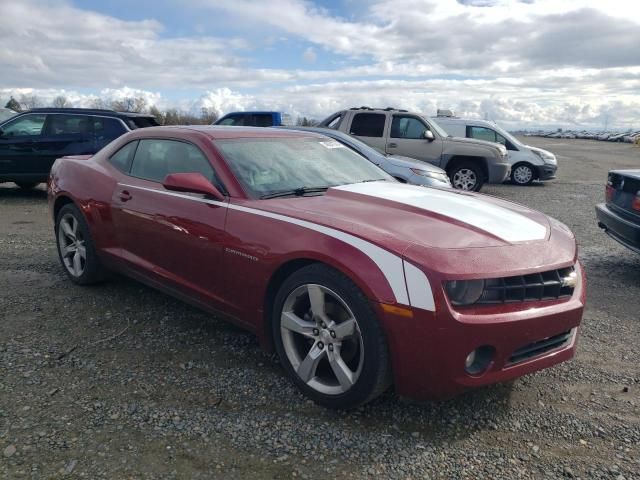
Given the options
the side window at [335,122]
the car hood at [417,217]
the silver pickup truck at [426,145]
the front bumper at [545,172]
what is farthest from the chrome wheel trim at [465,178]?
the car hood at [417,217]

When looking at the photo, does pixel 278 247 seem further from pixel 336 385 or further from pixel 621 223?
pixel 621 223

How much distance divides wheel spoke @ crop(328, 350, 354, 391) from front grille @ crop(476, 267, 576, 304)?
2.46ft

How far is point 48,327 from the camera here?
399cm

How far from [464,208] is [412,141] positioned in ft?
29.4

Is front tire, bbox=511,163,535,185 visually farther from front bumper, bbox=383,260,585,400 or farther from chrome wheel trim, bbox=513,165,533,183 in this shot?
front bumper, bbox=383,260,585,400

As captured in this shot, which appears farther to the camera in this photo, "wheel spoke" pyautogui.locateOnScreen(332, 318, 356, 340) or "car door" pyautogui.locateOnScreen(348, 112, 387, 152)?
"car door" pyautogui.locateOnScreen(348, 112, 387, 152)

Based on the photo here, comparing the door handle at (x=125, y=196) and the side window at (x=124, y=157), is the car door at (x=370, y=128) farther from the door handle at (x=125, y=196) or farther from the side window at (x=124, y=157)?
the door handle at (x=125, y=196)

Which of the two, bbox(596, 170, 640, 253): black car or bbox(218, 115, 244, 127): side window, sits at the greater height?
bbox(218, 115, 244, 127): side window

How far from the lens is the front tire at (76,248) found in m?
4.68

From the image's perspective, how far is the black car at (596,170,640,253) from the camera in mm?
5301

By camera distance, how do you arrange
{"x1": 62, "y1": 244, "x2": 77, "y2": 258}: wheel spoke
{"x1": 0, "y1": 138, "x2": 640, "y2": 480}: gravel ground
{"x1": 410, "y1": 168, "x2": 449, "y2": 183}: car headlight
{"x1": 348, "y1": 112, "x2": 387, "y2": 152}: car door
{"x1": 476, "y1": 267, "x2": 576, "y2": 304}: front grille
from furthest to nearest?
1. {"x1": 348, "y1": 112, "x2": 387, "y2": 152}: car door
2. {"x1": 410, "y1": 168, "x2": 449, "y2": 183}: car headlight
3. {"x1": 62, "y1": 244, "x2": 77, "y2": 258}: wheel spoke
4. {"x1": 476, "y1": 267, "x2": 576, "y2": 304}: front grille
5. {"x1": 0, "y1": 138, "x2": 640, "y2": 480}: gravel ground

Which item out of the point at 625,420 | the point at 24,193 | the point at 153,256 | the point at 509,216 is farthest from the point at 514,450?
the point at 24,193

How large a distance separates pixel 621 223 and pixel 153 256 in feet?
14.4

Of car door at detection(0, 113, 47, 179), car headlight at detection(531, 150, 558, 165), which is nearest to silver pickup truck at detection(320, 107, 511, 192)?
car headlight at detection(531, 150, 558, 165)
